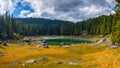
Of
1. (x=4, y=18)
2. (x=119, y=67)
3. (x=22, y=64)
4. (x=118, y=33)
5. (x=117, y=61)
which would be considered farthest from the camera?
(x=4, y=18)

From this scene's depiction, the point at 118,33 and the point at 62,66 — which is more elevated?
the point at 118,33

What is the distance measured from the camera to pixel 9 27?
7303 inches

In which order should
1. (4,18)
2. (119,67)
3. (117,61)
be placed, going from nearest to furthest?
1. (119,67)
2. (117,61)
3. (4,18)

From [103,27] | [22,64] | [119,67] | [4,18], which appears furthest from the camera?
[4,18]

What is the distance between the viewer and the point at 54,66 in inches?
1932

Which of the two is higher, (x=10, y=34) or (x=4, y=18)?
(x=4, y=18)

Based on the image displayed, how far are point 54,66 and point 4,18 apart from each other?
495 ft

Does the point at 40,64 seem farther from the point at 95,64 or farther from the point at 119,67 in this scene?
the point at 119,67

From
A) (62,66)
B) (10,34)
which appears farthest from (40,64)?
(10,34)

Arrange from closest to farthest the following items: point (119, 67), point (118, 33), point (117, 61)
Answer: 1. point (119, 67)
2. point (117, 61)
3. point (118, 33)

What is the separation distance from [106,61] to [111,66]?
169 inches

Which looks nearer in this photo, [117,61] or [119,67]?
[119,67]

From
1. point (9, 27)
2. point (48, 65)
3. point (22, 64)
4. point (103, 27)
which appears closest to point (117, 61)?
point (48, 65)

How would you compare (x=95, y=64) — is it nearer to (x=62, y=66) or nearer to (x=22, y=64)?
(x=62, y=66)
